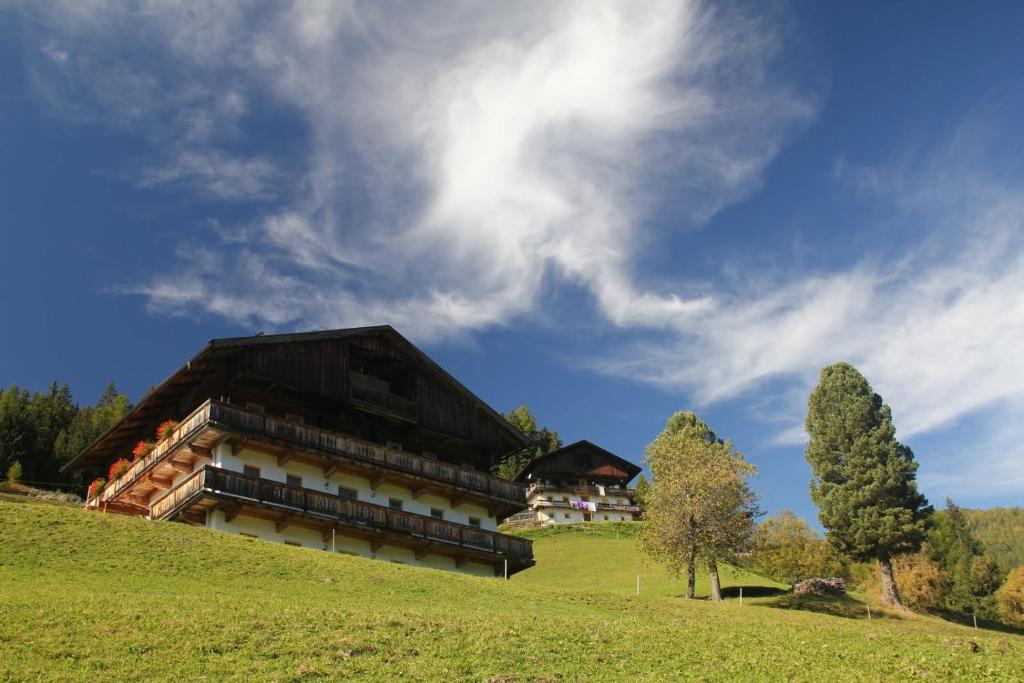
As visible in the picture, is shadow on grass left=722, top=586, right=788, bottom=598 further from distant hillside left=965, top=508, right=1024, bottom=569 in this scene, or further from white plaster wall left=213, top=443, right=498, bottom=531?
distant hillside left=965, top=508, right=1024, bottom=569

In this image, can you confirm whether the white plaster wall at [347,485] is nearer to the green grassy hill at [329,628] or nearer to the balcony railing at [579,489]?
the green grassy hill at [329,628]

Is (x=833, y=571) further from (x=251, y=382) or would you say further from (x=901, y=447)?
(x=251, y=382)

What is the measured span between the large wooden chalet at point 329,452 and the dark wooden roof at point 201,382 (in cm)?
8

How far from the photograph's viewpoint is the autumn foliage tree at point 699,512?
46.3 metres

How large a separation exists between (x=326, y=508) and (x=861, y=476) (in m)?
33.6

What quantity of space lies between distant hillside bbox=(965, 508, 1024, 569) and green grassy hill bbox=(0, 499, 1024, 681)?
367 feet

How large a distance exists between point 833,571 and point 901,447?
13.4 m

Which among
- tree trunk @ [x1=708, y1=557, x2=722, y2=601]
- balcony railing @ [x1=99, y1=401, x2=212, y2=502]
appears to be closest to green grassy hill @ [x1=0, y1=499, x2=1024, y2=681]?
balcony railing @ [x1=99, y1=401, x2=212, y2=502]

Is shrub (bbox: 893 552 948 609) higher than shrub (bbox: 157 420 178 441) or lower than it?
lower

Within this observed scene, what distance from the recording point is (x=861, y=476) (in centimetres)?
5328

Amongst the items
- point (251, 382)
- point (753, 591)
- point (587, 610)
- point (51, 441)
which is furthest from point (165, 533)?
point (51, 441)

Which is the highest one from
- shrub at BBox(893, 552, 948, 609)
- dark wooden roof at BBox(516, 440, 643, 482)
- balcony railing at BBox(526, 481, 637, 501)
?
dark wooden roof at BBox(516, 440, 643, 482)

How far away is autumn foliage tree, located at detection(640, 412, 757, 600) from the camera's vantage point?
46.3m

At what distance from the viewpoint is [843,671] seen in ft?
58.0
